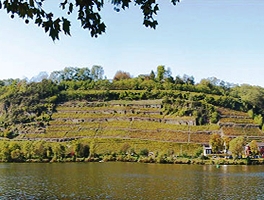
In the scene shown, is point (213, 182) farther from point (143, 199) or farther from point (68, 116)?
point (68, 116)

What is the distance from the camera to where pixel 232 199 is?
34.0 m

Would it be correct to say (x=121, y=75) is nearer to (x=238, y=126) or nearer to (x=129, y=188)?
(x=238, y=126)

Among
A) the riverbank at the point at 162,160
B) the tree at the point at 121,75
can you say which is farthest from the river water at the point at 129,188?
the tree at the point at 121,75

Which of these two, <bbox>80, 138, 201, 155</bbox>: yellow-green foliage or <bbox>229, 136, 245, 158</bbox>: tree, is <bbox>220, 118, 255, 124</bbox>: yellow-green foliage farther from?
<bbox>229, 136, 245, 158</bbox>: tree

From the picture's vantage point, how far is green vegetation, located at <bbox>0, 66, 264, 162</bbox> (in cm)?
9688

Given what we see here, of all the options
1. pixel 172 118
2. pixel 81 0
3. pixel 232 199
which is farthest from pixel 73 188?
pixel 172 118

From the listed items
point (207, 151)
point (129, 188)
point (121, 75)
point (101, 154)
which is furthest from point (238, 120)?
point (129, 188)

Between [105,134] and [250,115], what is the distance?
1951 inches

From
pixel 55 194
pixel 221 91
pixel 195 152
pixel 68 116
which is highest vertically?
pixel 221 91

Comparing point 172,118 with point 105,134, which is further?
point 172,118

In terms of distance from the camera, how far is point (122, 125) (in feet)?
364

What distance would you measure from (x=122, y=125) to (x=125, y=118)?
4476mm

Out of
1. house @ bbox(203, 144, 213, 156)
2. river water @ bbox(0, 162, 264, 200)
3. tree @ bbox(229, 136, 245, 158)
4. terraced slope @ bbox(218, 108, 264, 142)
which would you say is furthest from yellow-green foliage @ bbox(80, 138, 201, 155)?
river water @ bbox(0, 162, 264, 200)

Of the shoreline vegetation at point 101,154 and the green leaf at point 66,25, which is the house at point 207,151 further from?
the green leaf at point 66,25
